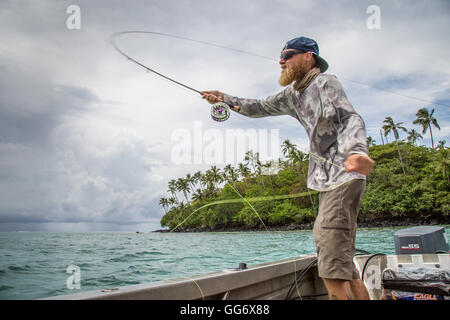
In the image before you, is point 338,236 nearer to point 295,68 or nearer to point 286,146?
→ point 295,68

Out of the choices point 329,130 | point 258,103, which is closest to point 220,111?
point 258,103

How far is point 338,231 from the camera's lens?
49.1 inches

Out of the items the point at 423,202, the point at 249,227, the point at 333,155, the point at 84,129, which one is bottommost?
the point at 249,227

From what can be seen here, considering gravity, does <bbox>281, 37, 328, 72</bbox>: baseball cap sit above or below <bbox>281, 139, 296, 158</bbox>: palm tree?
above

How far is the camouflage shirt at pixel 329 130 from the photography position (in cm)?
126

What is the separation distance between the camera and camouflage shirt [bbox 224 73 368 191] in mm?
1260

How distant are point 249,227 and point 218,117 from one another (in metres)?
31.1

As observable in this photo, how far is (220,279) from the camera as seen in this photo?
→ 1.59m

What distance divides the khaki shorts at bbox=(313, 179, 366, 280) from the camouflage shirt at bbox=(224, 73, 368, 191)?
6 centimetres

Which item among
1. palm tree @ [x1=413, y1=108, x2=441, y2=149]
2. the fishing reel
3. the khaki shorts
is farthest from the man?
palm tree @ [x1=413, y1=108, x2=441, y2=149]

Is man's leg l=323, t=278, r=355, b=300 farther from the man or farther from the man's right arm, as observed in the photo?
the man's right arm

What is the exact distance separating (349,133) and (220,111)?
87 cm
